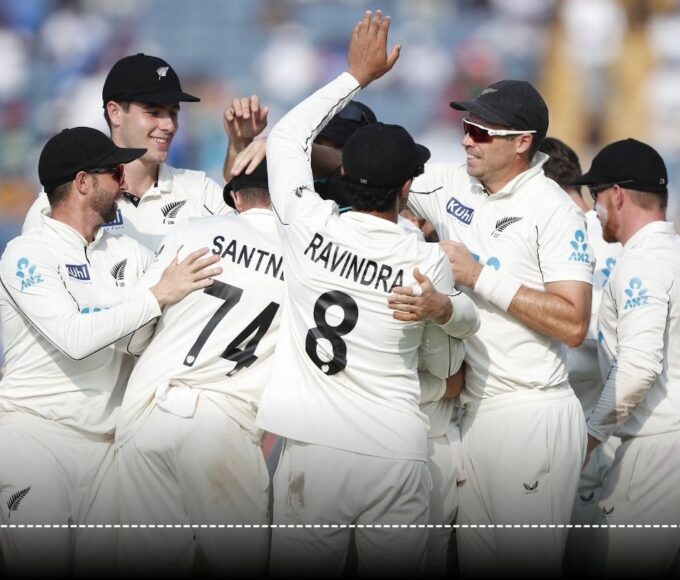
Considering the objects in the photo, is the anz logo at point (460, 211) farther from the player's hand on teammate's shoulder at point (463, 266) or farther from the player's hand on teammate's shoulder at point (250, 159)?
the player's hand on teammate's shoulder at point (250, 159)

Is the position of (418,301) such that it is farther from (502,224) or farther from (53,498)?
(53,498)

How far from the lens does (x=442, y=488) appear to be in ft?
15.7

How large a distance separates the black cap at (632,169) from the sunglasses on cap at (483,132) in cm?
64

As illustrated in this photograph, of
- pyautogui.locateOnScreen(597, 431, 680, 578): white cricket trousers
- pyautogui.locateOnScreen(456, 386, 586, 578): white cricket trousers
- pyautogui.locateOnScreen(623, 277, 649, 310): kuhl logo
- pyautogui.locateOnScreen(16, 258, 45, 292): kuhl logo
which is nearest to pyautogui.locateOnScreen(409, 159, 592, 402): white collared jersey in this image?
pyautogui.locateOnScreen(456, 386, 586, 578): white cricket trousers

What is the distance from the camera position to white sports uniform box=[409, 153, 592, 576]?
4.66 meters

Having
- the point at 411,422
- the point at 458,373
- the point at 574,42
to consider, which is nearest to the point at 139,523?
the point at 411,422

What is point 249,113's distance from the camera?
5203 millimetres

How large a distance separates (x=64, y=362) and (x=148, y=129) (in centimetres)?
153

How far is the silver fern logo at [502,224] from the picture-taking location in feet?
15.6

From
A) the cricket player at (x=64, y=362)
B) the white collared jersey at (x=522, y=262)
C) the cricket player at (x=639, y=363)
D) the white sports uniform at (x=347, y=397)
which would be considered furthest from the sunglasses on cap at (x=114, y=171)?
the cricket player at (x=639, y=363)

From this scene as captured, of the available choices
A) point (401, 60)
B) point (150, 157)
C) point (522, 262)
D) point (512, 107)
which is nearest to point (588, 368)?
point (522, 262)

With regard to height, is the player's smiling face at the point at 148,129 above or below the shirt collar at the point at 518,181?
below

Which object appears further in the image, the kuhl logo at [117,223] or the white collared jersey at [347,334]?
the kuhl logo at [117,223]

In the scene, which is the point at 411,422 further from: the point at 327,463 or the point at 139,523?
the point at 139,523
